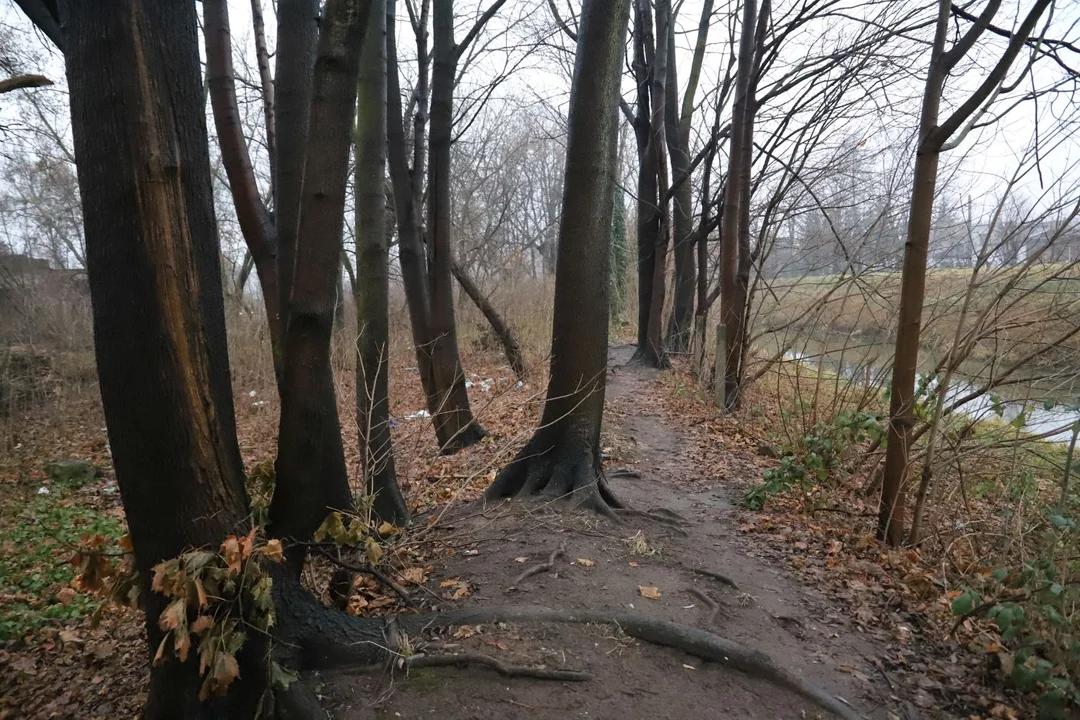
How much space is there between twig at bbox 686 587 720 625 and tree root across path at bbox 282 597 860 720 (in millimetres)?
210

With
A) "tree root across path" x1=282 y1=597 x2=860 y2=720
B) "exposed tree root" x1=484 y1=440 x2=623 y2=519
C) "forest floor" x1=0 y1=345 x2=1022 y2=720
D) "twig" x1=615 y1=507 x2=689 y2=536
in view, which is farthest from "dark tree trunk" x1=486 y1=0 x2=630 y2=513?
"tree root across path" x1=282 y1=597 x2=860 y2=720

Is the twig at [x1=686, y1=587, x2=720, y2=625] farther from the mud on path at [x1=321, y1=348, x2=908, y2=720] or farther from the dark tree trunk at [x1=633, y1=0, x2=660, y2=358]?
the dark tree trunk at [x1=633, y1=0, x2=660, y2=358]

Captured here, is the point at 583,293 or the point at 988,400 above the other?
the point at 583,293

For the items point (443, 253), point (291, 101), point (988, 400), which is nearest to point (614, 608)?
point (988, 400)

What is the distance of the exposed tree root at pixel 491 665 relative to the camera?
3139 mm

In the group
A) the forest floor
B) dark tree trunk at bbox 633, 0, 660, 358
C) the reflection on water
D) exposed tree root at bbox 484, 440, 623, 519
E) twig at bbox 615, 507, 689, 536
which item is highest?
dark tree trunk at bbox 633, 0, 660, 358

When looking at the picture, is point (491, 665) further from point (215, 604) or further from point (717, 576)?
point (717, 576)

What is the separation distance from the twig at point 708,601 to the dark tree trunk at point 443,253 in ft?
14.4

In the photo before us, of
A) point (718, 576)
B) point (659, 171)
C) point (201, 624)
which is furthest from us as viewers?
point (659, 171)

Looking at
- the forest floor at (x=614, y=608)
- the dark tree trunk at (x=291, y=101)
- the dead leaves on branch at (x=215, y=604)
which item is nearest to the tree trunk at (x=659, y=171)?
the forest floor at (x=614, y=608)

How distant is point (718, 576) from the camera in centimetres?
432

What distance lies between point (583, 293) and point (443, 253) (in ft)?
11.2

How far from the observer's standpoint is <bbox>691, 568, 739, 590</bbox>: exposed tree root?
4.27 m

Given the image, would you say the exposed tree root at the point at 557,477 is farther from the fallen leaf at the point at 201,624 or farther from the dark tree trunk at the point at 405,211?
the fallen leaf at the point at 201,624
